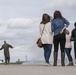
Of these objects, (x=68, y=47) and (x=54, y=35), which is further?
(x=68, y=47)

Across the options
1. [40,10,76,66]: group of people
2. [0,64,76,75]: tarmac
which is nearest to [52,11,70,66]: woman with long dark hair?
[40,10,76,66]: group of people

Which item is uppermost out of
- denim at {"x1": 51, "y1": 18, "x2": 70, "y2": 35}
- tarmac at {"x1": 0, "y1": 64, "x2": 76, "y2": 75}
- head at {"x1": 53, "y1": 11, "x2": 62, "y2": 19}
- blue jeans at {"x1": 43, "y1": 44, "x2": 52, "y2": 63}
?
head at {"x1": 53, "y1": 11, "x2": 62, "y2": 19}

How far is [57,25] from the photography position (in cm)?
1468

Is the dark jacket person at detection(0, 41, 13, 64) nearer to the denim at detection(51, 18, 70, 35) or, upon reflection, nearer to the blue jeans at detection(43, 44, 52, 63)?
the blue jeans at detection(43, 44, 52, 63)

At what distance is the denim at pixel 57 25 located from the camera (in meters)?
14.7

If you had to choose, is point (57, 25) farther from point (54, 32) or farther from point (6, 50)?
point (6, 50)

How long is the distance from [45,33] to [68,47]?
252cm

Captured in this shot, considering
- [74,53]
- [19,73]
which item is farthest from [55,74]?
[74,53]

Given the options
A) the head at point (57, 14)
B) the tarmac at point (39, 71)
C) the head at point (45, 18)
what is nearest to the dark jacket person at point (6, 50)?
the head at point (45, 18)

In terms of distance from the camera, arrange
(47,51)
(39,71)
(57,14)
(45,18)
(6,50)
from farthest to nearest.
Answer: (6,50) → (47,51) → (45,18) → (57,14) → (39,71)

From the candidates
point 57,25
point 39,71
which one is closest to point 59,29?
point 57,25

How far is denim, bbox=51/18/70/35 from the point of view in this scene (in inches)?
577

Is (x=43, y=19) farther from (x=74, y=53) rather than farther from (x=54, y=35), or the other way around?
(x=74, y=53)

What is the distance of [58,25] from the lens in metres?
14.7
